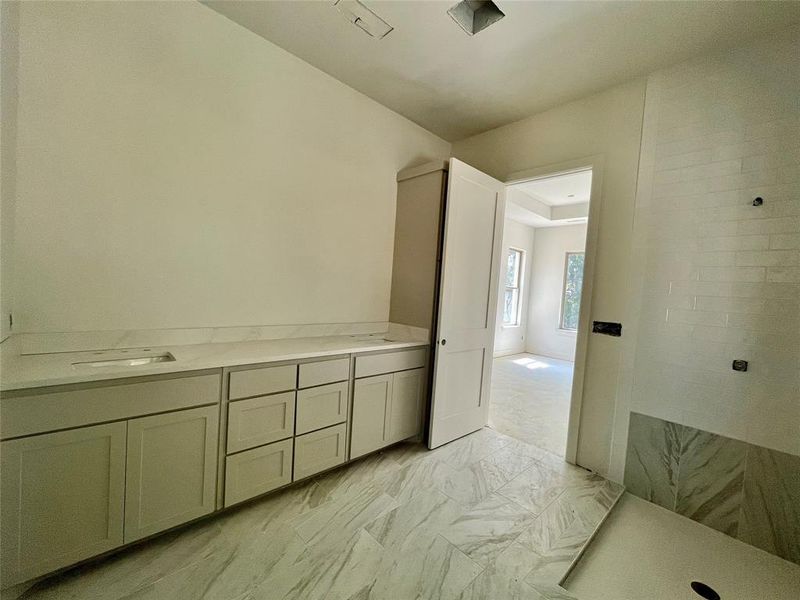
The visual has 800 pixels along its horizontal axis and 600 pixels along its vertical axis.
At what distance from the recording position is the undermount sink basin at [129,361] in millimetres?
1481

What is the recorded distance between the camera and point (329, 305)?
253 centimetres

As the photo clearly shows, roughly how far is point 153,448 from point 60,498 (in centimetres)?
31

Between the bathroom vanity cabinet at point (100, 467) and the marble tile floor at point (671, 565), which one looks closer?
the bathroom vanity cabinet at point (100, 467)

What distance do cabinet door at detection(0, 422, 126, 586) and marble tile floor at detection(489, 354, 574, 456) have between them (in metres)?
2.79

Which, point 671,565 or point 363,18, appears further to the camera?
point 363,18

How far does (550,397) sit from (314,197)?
3687mm

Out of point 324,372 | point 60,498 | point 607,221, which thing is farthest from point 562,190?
point 60,498

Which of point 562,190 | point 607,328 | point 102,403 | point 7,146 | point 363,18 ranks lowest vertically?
point 102,403

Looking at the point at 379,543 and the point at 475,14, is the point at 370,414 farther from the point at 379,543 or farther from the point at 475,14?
the point at 475,14

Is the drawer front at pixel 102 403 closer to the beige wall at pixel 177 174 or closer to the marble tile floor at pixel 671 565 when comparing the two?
the beige wall at pixel 177 174

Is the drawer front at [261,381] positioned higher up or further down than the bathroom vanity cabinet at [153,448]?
higher up

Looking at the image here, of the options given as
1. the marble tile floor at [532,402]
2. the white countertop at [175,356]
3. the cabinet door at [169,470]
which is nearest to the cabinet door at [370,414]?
the white countertop at [175,356]

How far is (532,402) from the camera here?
3.76 m

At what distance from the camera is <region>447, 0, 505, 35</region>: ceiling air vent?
69.0 inches
